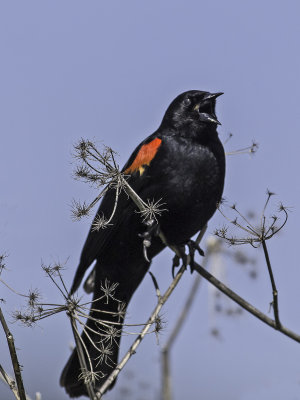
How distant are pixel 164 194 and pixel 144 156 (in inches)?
12.4

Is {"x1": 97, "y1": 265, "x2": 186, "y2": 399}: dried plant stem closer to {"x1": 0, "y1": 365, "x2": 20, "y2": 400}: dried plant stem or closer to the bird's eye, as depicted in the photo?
{"x1": 0, "y1": 365, "x2": 20, "y2": 400}: dried plant stem

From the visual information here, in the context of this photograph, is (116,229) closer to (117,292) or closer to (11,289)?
(117,292)

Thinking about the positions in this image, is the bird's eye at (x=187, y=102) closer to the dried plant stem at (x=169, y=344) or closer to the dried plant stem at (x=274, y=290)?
the dried plant stem at (x=169, y=344)

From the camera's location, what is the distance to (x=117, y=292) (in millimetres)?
4242

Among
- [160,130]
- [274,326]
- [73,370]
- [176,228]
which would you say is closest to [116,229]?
[176,228]

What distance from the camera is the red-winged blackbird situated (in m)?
3.77

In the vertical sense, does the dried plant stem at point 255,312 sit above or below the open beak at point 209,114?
below

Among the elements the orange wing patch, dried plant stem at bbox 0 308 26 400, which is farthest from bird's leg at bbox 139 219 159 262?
dried plant stem at bbox 0 308 26 400

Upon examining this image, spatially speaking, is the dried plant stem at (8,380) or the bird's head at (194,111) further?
the bird's head at (194,111)

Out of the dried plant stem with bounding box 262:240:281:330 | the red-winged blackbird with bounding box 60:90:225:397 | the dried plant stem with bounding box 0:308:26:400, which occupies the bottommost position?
the dried plant stem with bounding box 0:308:26:400

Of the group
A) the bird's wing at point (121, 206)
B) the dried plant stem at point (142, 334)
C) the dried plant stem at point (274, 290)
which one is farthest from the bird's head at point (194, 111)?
the dried plant stem at point (274, 290)

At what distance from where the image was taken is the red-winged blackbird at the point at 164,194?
12.4 feet

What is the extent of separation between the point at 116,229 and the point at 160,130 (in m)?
0.72

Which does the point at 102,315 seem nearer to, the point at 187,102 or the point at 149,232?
the point at 149,232
